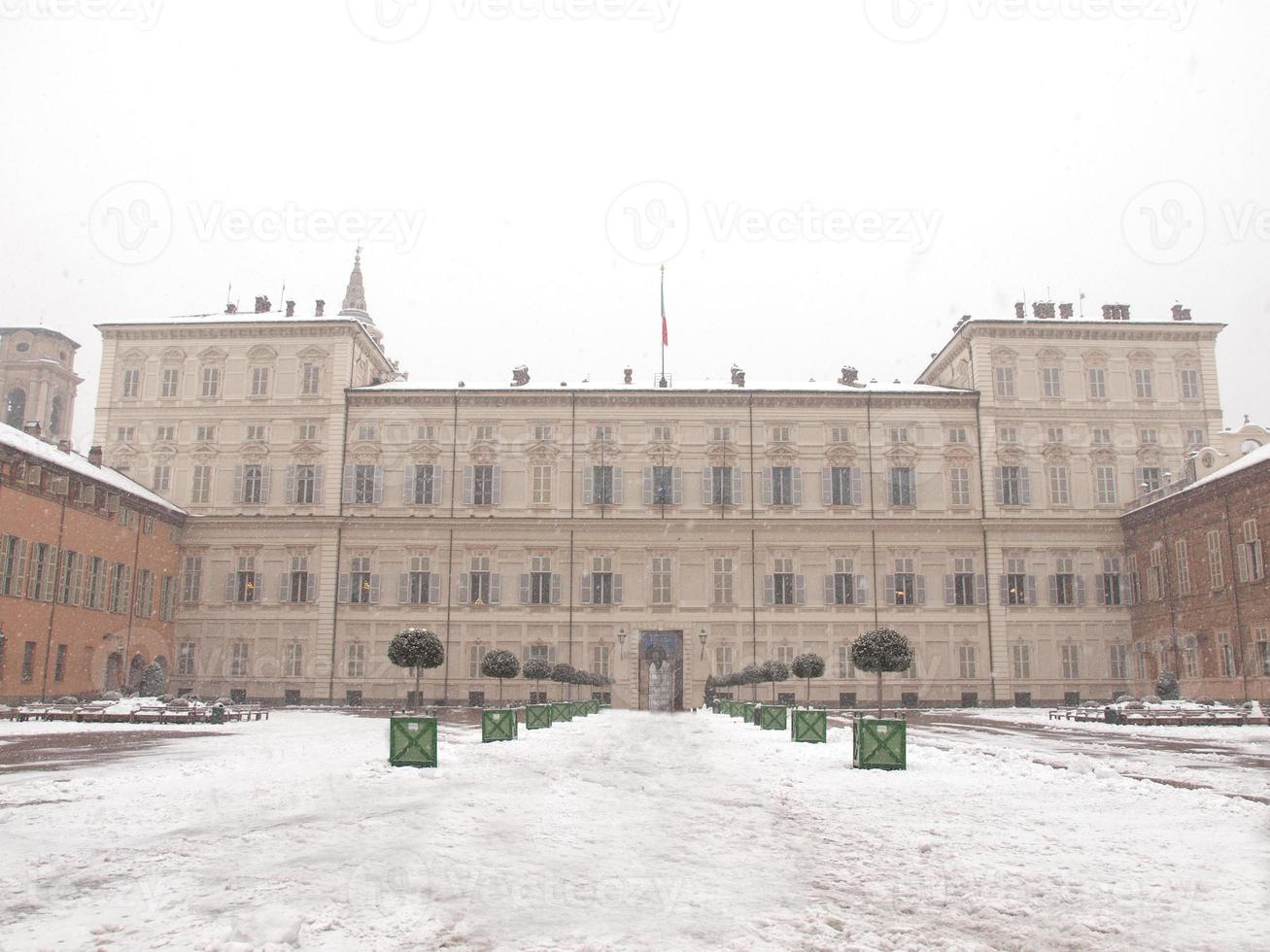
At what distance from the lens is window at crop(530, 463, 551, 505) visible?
47.5 m

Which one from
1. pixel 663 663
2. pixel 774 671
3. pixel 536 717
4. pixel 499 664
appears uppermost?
pixel 499 664

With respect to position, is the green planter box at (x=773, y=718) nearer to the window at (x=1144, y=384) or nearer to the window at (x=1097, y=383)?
the window at (x=1097, y=383)

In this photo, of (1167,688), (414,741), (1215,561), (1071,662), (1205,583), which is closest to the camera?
(414,741)

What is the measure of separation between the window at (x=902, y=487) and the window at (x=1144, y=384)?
11.3 m

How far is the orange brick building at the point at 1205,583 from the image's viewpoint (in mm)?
36188

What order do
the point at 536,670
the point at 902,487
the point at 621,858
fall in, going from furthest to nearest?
the point at 902,487
the point at 536,670
the point at 621,858

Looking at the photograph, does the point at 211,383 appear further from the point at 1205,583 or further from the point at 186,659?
Result: the point at 1205,583

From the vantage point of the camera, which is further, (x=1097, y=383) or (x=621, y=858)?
(x=1097, y=383)

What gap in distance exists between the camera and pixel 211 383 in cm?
4869

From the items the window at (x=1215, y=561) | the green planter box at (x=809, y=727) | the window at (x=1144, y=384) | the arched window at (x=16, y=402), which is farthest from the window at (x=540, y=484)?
the arched window at (x=16, y=402)

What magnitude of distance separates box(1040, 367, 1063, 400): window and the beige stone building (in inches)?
12.1

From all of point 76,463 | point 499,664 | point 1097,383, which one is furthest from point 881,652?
point 1097,383

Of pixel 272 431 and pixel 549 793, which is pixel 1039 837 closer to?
pixel 549 793

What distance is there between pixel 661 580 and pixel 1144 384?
24.5m
